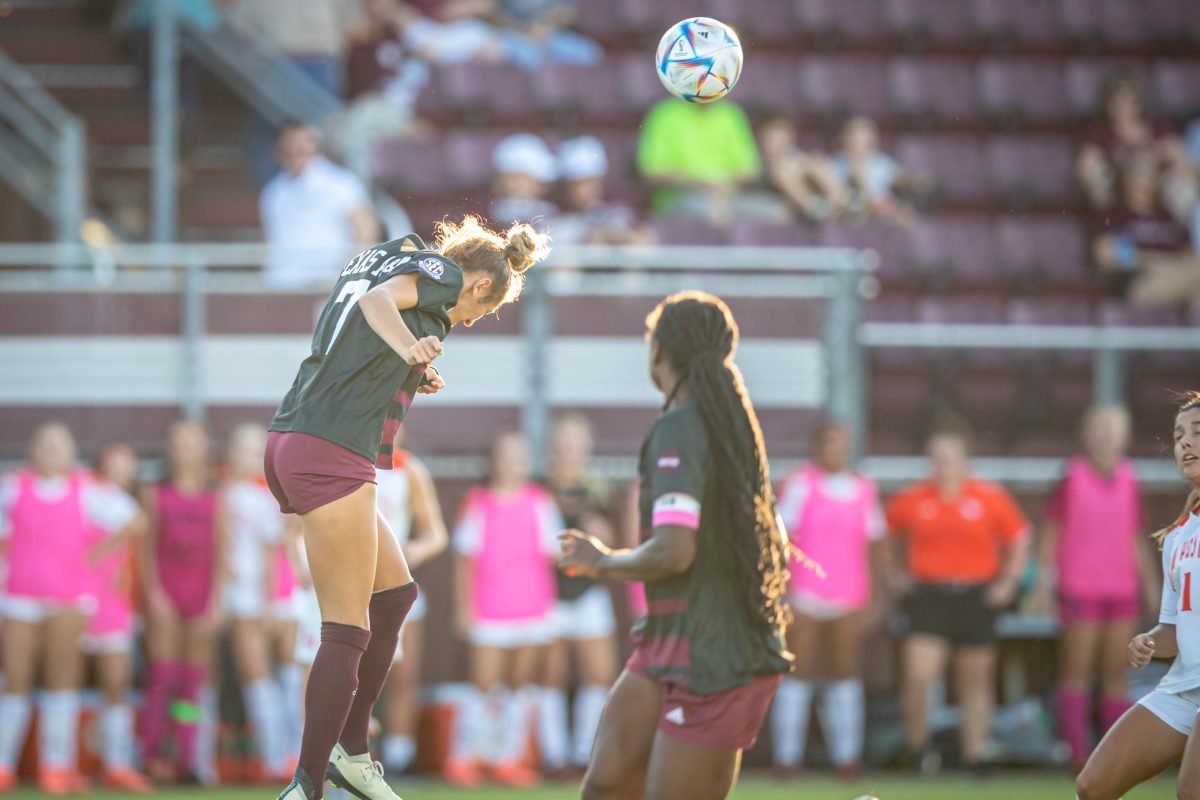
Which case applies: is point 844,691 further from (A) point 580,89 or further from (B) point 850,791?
(A) point 580,89

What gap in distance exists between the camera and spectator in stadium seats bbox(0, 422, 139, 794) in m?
10.2

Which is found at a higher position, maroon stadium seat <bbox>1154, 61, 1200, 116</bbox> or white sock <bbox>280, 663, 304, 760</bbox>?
maroon stadium seat <bbox>1154, 61, 1200, 116</bbox>

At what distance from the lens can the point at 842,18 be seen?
1540 cm

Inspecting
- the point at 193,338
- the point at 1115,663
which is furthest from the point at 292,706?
the point at 1115,663

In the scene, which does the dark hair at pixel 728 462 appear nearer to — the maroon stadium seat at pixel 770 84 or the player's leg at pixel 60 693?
the player's leg at pixel 60 693

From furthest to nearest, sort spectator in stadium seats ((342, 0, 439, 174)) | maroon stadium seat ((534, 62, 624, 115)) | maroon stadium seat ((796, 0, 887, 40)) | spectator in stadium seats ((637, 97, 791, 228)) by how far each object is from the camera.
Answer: maroon stadium seat ((796, 0, 887, 40))
maroon stadium seat ((534, 62, 624, 115))
spectator in stadium seats ((342, 0, 439, 174))
spectator in stadium seats ((637, 97, 791, 228))

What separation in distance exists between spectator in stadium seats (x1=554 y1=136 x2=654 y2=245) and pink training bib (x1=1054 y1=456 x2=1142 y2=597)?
3.40 metres

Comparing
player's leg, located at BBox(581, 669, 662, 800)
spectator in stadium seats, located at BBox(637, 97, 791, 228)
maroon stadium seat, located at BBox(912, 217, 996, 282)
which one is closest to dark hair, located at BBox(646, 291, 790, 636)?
player's leg, located at BBox(581, 669, 662, 800)

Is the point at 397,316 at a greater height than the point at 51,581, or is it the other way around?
the point at 397,316

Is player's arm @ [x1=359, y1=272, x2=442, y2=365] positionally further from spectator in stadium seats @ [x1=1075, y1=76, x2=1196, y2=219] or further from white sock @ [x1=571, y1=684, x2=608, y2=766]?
spectator in stadium seats @ [x1=1075, y1=76, x2=1196, y2=219]

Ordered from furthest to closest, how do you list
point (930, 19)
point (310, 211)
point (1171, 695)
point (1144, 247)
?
1. point (930, 19)
2. point (1144, 247)
3. point (310, 211)
4. point (1171, 695)

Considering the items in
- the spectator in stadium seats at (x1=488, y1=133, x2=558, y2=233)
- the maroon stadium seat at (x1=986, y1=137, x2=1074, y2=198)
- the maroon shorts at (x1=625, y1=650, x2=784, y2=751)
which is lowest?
the maroon shorts at (x1=625, y1=650, x2=784, y2=751)

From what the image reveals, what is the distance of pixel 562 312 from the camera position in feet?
36.0

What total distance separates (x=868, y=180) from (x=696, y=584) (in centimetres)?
856
